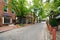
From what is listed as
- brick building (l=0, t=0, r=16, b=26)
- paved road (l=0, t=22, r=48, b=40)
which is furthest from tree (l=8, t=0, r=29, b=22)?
paved road (l=0, t=22, r=48, b=40)

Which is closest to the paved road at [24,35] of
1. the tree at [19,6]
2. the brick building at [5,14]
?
the brick building at [5,14]

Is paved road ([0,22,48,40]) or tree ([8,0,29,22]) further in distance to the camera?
tree ([8,0,29,22])

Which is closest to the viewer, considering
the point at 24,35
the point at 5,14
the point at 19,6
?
the point at 24,35

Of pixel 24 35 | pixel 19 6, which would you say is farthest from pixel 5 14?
pixel 24 35

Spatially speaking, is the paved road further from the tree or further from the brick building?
the tree

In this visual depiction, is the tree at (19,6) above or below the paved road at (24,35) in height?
above

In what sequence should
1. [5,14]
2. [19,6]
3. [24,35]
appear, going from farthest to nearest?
[19,6] → [5,14] → [24,35]

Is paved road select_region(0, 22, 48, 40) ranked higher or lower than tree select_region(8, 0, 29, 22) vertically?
lower

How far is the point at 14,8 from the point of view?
50.5 meters

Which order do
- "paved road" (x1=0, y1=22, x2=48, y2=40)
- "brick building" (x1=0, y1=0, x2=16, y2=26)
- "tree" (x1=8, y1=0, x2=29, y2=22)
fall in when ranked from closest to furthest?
1. "paved road" (x1=0, y1=22, x2=48, y2=40)
2. "brick building" (x1=0, y1=0, x2=16, y2=26)
3. "tree" (x1=8, y1=0, x2=29, y2=22)

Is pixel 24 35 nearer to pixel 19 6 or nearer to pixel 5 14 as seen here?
pixel 5 14

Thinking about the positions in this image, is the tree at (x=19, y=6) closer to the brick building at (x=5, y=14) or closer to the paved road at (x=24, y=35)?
the brick building at (x=5, y=14)

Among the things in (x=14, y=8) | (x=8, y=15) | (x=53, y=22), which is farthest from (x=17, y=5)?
(x=53, y=22)

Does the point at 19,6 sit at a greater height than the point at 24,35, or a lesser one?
greater
